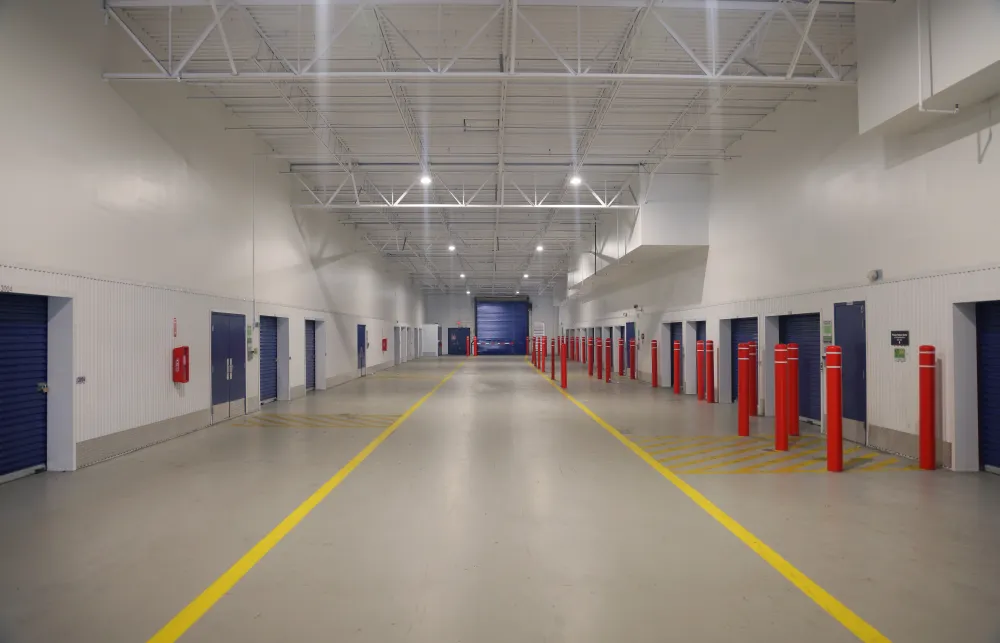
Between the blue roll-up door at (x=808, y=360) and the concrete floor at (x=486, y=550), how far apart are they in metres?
4.15

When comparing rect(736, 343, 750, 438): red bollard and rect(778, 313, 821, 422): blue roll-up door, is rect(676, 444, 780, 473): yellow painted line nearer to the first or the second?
rect(736, 343, 750, 438): red bollard

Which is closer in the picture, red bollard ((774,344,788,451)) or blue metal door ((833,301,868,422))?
red bollard ((774,344,788,451))

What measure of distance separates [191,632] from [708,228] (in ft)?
48.5

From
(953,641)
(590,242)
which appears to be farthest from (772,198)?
(590,242)

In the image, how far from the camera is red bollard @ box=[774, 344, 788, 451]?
8.63 m

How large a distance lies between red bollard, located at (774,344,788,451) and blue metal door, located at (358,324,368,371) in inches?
736

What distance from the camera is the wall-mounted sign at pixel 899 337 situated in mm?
8265

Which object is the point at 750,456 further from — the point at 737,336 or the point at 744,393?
the point at 737,336

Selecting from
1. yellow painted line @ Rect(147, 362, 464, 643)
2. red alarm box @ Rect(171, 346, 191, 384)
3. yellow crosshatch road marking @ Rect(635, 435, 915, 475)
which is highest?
red alarm box @ Rect(171, 346, 191, 384)

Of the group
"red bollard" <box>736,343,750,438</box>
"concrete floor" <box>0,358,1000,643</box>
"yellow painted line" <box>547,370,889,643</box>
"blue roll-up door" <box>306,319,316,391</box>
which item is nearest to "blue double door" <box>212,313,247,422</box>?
"concrete floor" <box>0,358,1000,643</box>

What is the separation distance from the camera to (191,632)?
137 inches

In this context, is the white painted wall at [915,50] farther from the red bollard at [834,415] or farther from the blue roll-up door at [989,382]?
the red bollard at [834,415]

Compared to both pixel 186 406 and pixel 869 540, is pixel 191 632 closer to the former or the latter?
pixel 869 540

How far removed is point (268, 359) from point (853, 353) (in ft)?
42.6
